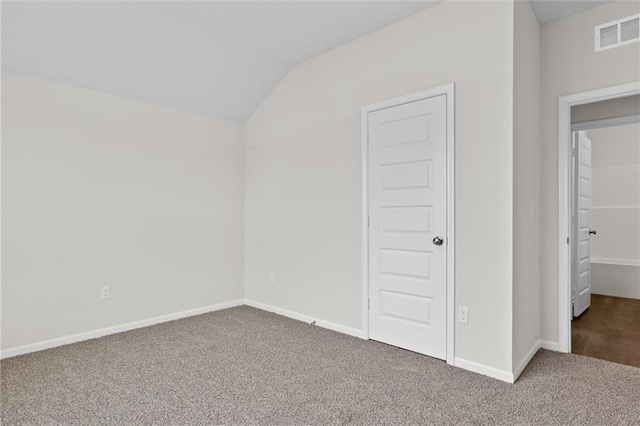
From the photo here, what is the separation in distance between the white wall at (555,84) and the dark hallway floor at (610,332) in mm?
418

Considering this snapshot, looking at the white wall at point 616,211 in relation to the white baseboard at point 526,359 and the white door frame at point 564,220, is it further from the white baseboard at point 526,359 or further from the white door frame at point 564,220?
the white baseboard at point 526,359

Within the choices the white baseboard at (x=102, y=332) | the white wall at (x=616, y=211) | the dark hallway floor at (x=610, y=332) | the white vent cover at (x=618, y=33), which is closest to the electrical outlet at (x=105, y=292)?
the white baseboard at (x=102, y=332)

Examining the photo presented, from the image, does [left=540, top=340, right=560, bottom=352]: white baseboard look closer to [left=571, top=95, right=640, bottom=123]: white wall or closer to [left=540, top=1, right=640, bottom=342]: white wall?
[left=540, top=1, right=640, bottom=342]: white wall

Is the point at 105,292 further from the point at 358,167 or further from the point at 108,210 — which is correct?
the point at 358,167

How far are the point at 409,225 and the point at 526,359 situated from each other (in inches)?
49.9

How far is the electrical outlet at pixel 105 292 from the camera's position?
3352 millimetres

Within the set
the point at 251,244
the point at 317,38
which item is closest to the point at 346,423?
the point at 251,244

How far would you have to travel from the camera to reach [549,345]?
9.74 ft

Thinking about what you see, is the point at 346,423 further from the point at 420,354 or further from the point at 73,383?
the point at 73,383

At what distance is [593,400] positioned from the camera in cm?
214

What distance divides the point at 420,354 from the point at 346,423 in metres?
1.11

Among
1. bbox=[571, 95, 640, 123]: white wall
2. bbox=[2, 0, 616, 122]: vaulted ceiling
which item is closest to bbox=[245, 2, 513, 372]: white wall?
bbox=[2, 0, 616, 122]: vaulted ceiling

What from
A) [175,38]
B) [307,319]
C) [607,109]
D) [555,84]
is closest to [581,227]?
[607,109]

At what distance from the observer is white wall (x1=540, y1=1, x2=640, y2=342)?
278 centimetres
